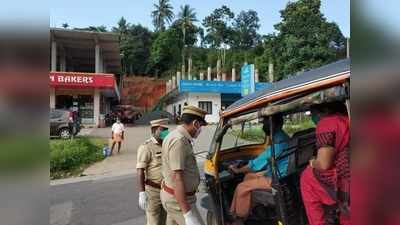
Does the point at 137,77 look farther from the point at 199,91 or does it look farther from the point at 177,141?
the point at 177,141

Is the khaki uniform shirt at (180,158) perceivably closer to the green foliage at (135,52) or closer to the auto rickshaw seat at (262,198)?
the auto rickshaw seat at (262,198)

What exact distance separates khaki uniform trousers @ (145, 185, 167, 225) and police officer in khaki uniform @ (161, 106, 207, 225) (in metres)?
1.00

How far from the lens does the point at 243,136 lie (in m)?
6.62

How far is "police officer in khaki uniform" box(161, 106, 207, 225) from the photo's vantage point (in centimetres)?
364

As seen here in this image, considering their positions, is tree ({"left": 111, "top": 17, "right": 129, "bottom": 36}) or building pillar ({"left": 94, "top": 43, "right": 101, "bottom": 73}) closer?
building pillar ({"left": 94, "top": 43, "right": 101, "bottom": 73})

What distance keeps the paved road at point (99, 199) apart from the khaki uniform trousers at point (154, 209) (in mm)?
2447

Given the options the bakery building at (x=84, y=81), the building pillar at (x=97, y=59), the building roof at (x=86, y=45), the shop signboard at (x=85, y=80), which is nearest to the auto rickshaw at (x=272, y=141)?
the building roof at (x=86, y=45)

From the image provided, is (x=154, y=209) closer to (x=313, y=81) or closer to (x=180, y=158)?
(x=180, y=158)

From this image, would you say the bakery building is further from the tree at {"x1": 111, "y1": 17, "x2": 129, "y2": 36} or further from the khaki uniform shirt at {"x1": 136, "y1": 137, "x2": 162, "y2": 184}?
the tree at {"x1": 111, "y1": 17, "x2": 129, "y2": 36}

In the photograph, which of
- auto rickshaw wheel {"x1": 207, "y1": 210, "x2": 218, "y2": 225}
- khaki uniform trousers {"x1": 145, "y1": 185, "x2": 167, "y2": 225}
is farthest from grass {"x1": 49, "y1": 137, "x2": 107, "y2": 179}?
khaki uniform trousers {"x1": 145, "y1": 185, "x2": 167, "y2": 225}

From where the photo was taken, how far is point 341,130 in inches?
115
